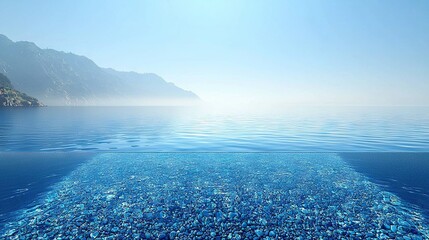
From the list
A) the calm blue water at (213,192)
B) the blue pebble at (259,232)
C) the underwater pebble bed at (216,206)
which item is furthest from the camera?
the calm blue water at (213,192)

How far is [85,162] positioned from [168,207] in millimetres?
13348

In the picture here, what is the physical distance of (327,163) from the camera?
21016mm

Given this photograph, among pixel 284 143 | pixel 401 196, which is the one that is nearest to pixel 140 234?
pixel 401 196

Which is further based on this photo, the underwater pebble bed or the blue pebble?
the underwater pebble bed

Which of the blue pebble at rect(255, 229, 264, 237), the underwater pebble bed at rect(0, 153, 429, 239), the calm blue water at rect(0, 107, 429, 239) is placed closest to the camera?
the blue pebble at rect(255, 229, 264, 237)

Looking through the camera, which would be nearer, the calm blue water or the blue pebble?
the blue pebble

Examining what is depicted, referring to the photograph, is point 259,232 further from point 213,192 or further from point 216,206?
point 213,192

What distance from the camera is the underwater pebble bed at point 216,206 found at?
9531 mm

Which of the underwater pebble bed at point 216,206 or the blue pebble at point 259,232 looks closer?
the blue pebble at point 259,232

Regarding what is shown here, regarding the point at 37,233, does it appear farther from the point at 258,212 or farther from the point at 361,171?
the point at 361,171

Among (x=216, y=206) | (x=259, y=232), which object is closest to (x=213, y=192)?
(x=216, y=206)

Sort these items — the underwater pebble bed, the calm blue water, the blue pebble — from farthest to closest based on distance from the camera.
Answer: the calm blue water, the underwater pebble bed, the blue pebble

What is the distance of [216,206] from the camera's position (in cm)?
1195

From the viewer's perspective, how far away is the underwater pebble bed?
31.3 feet
